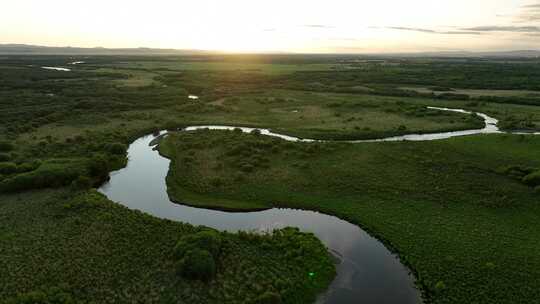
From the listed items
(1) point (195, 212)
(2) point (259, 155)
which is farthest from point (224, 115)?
(1) point (195, 212)

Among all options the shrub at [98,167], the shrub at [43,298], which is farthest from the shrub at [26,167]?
the shrub at [43,298]

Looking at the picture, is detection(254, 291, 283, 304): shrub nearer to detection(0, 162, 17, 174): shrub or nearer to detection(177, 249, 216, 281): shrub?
detection(177, 249, 216, 281): shrub

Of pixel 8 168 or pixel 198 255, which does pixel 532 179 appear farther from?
pixel 8 168

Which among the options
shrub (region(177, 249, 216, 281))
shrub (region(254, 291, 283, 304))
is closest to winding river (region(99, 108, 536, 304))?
shrub (region(254, 291, 283, 304))

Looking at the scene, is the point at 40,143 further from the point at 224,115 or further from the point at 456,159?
the point at 456,159

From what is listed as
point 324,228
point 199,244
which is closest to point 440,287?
point 324,228

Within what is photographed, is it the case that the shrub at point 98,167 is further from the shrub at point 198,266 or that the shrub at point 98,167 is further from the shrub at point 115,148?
the shrub at point 198,266
